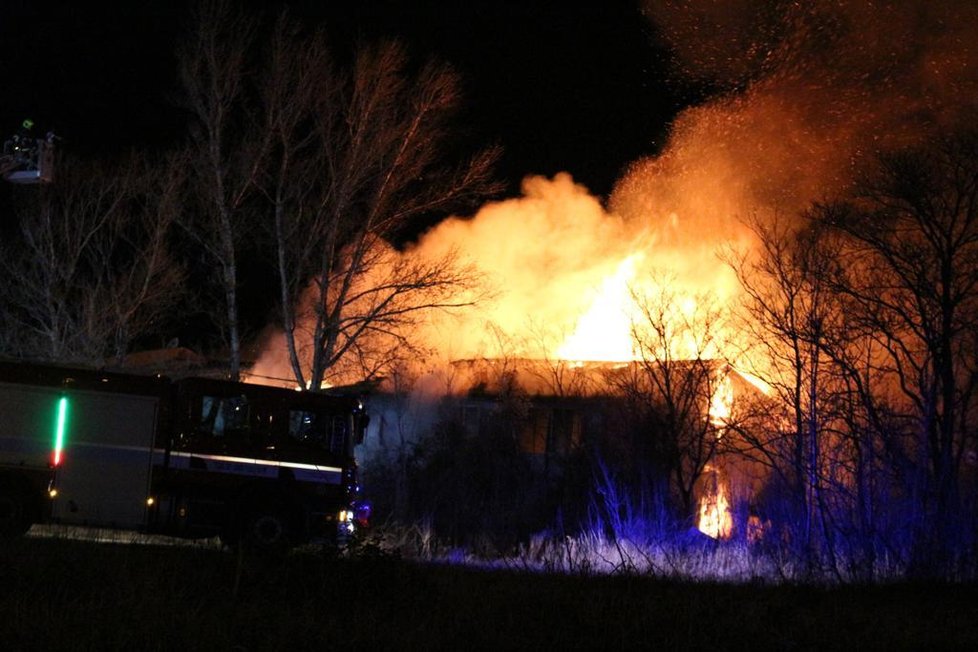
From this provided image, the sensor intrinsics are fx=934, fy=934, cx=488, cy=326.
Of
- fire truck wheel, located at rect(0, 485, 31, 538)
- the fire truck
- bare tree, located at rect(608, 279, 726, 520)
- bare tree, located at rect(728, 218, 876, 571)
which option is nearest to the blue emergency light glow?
the fire truck

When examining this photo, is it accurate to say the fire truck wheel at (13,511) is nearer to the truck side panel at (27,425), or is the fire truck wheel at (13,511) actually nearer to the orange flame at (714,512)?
the truck side panel at (27,425)

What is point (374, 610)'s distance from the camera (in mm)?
8391

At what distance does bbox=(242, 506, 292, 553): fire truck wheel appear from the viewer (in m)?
13.6

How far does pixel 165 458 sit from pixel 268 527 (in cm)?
179

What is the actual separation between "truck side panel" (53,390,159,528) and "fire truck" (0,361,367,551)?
0.6 inches

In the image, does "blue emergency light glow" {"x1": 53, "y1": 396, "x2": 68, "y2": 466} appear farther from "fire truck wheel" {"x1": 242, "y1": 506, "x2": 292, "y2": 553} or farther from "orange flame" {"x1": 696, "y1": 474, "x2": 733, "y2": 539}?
"orange flame" {"x1": 696, "y1": 474, "x2": 733, "y2": 539}

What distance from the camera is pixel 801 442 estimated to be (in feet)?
52.3

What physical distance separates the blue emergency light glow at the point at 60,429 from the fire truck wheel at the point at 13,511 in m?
0.65

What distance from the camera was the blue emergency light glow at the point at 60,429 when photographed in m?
13.1

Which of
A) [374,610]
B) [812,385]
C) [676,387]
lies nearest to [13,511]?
[374,610]

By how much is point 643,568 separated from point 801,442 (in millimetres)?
4084

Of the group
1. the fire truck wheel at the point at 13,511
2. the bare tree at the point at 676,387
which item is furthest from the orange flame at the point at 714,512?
the fire truck wheel at the point at 13,511

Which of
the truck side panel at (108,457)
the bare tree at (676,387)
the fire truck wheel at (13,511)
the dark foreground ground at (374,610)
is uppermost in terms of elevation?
the bare tree at (676,387)

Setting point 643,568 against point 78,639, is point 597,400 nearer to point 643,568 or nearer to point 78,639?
point 643,568
